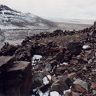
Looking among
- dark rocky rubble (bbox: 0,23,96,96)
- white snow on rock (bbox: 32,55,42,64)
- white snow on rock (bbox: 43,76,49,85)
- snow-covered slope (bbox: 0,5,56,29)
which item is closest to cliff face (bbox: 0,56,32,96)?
dark rocky rubble (bbox: 0,23,96,96)

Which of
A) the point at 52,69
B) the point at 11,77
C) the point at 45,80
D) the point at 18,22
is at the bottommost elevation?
the point at 18,22

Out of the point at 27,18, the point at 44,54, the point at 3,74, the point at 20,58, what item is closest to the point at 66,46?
the point at 44,54

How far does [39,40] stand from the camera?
1684 centimetres

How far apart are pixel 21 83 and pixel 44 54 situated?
15.0ft

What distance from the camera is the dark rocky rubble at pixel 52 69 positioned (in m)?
9.53

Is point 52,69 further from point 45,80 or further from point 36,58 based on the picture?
point 36,58

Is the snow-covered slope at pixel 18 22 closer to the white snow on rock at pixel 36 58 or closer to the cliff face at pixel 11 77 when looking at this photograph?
the white snow on rock at pixel 36 58

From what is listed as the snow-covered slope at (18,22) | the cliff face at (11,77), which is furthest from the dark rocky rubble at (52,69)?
the snow-covered slope at (18,22)

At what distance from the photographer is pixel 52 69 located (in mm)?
12102

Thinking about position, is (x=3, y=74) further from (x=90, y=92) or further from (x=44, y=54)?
(x=44, y=54)

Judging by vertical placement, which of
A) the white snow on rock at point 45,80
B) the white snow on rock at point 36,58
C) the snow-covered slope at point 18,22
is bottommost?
the snow-covered slope at point 18,22

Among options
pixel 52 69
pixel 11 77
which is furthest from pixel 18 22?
pixel 11 77

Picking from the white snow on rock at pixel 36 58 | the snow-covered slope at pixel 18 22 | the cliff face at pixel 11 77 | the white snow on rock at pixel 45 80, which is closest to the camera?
the cliff face at pixel 11 77

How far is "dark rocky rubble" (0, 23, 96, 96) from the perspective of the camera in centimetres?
953
